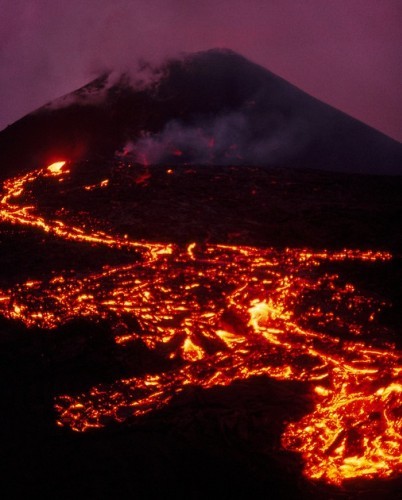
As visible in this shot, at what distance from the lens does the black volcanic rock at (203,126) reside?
13172 millimetres

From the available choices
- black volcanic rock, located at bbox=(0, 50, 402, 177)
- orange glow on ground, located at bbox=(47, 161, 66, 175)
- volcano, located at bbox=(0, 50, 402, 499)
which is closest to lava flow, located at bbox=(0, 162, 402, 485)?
volcano, located at bbox=(0, 50, 402, 499)

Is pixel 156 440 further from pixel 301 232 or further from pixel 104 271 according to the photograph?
pixel 301 232

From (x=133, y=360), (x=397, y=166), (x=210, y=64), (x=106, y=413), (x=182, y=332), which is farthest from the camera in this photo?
(x=210, y=64)

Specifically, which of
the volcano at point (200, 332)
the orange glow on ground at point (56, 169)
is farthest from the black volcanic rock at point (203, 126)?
the volcano at point (200, 332)

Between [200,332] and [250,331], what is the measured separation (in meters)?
0.32

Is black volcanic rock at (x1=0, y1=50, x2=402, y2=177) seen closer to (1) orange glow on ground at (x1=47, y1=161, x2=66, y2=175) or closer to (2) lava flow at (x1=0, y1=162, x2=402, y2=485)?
(1) orange glow on ground at (x1=47, y1=161, x2=66, y2=175)

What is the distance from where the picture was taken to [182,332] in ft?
9.73

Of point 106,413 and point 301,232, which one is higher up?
point 301,232

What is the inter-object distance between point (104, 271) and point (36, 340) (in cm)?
111

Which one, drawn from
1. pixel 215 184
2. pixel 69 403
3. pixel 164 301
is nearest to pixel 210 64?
pixel 215 184

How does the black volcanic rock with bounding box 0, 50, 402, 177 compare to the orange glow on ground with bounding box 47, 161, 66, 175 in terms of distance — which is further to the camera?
the black volcanic rock with bounding box 0, 50, 402, 177

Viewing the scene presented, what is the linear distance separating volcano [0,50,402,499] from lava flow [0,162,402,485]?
11 mm

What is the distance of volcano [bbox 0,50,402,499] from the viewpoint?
6.75ft

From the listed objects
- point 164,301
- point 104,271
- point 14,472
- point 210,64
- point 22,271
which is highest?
point 210,64
